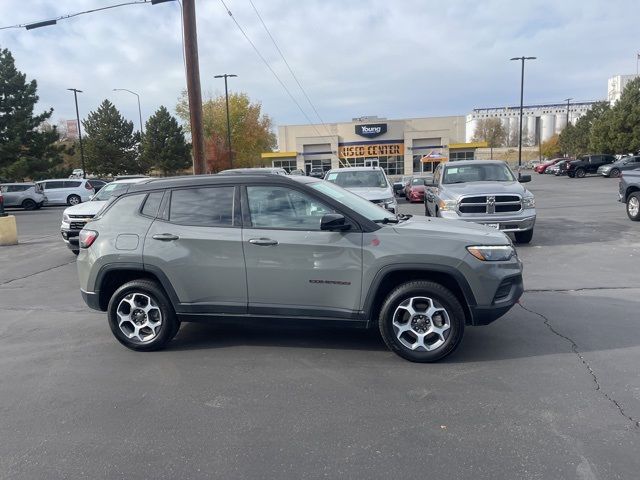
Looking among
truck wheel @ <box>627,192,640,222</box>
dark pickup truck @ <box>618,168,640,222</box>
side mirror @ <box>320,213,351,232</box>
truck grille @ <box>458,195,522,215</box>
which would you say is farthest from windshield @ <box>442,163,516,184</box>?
side mirror @ <box>320,213,351,232</box>

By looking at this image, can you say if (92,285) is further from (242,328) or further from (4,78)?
(4,78)

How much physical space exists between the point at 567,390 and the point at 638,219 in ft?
39.3

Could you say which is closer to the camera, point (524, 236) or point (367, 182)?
point (524, 236)

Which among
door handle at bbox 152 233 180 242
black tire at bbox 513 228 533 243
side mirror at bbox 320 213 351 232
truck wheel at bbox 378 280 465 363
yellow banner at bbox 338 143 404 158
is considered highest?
yellow banner at bbox 338 143 404 158

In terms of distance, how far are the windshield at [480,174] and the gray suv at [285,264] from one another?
6.96 meters

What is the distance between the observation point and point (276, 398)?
13.6ft

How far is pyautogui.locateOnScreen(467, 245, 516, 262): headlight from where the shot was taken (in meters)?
4.61

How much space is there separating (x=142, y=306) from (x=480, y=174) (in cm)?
894

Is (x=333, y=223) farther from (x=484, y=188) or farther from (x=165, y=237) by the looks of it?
(x=484, y=188)

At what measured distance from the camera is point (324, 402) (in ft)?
13.2

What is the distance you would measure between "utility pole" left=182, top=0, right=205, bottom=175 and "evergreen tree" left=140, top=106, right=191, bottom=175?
160ft

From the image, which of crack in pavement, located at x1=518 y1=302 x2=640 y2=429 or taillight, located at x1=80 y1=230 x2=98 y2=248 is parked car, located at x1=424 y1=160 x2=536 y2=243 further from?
taillight, located at x1=80 y1=230 x2=98 y2=248

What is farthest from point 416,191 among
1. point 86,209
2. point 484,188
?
point 86,209

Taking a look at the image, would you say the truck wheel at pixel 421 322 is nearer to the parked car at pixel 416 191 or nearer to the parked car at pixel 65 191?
the parked car at pixel 416 191
